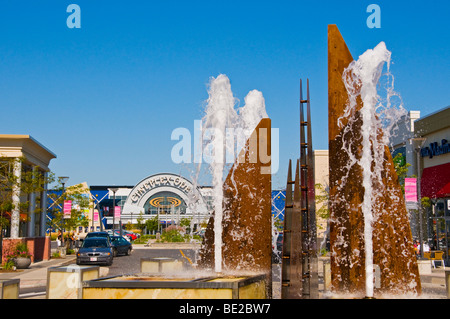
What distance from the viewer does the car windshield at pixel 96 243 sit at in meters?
25.3

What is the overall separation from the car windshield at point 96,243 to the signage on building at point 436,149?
59.0ft

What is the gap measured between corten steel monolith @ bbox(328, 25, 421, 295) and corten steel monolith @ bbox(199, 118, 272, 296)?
62.6 inches

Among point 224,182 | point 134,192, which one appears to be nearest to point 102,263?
point 224,182

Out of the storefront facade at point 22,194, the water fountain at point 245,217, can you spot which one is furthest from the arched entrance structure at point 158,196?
the water fountain at point 245,217

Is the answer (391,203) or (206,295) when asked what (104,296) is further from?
(391,203)

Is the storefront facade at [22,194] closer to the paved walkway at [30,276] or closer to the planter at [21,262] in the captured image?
the planter at [21,262]

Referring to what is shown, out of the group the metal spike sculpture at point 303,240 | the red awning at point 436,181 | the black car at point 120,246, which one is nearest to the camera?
the metal spike sculpture at point 303,240

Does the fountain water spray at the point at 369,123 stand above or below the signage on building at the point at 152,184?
below

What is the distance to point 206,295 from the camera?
5.83m

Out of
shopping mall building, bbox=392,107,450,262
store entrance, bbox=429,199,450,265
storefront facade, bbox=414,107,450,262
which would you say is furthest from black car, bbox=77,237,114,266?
store entrance, bbox=429,199,450,265

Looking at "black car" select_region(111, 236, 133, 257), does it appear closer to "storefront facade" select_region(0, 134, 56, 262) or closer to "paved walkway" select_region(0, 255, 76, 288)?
"storefront facade" select_region(0, 134, 56, 262)

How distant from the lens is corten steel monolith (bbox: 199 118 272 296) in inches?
380

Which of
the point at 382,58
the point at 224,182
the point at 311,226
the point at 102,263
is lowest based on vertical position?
the point at 102,263
